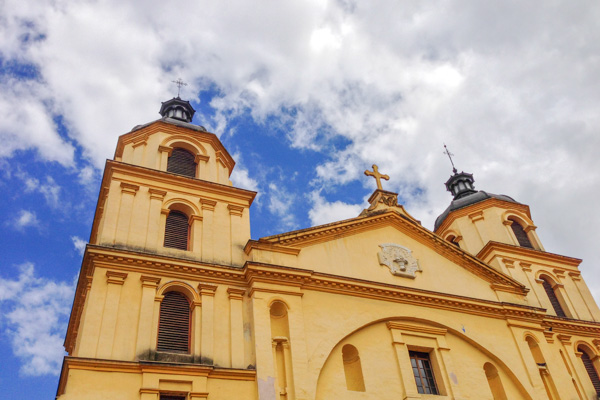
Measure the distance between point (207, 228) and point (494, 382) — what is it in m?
12.0

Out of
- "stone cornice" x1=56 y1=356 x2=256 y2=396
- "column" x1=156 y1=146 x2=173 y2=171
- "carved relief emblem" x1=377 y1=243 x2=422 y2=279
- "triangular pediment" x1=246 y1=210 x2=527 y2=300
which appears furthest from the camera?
"column" x1=156 y1=146 x2=173 y2=171

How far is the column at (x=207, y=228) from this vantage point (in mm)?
20000

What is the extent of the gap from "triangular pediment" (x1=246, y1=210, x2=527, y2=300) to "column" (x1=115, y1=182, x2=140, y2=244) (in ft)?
13.9

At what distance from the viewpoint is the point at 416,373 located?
66.1ft

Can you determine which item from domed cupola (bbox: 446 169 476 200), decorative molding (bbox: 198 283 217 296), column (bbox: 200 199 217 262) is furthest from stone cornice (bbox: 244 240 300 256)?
domed cupola (bbox: 446 169 476 200)

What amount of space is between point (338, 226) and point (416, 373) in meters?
6.12

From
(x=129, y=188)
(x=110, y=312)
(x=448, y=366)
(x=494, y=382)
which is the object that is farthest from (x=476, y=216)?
(x=110, y=312)

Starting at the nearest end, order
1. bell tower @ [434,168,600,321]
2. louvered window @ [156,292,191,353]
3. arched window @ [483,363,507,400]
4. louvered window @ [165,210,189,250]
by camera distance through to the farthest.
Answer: louvered window @ [156,292,191,353]
louvered window @ [165,210,189,250]
arched window @ [483,363,507,400]
bell tower @ [434,168,600,321]

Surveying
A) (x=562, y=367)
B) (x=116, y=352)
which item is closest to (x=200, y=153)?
(x=116, y=352)

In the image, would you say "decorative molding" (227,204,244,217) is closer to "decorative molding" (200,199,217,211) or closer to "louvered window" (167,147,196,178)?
"decorative molding" (200,199,217,211)

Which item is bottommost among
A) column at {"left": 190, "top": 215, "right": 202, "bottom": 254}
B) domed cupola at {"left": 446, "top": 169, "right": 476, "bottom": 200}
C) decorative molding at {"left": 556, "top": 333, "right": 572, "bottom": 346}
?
decorative molding at {"left": 556, "top": 333, "right": 572, "bottom": 346}

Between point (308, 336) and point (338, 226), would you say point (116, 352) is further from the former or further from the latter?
point (338, 226)

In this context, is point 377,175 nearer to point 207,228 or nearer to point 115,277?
point 207,228

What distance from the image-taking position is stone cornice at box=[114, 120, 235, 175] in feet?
77.9
